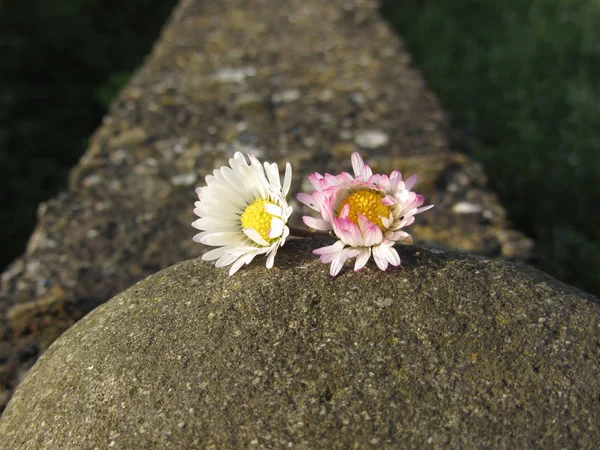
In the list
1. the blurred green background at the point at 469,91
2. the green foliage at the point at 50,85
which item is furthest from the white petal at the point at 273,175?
the green foliage at the point at 50,85

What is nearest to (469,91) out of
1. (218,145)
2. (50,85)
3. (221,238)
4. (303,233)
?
(218,145)

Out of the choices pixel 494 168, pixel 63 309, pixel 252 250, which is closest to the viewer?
pixel 252 250

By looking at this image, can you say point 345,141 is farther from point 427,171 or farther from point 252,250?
point 252,250

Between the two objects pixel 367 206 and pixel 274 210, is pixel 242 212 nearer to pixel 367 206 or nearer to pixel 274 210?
pixel 274 210

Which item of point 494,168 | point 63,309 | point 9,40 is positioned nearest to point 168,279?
point 63,309

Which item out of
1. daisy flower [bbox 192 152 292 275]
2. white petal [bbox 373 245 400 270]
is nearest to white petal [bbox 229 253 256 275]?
daisy flower [bbox 192 152 292 275]

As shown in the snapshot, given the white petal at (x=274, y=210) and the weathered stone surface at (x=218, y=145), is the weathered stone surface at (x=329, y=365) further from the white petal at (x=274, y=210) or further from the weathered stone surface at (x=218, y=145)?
the weathered stone surface at (x=218, y=145)
